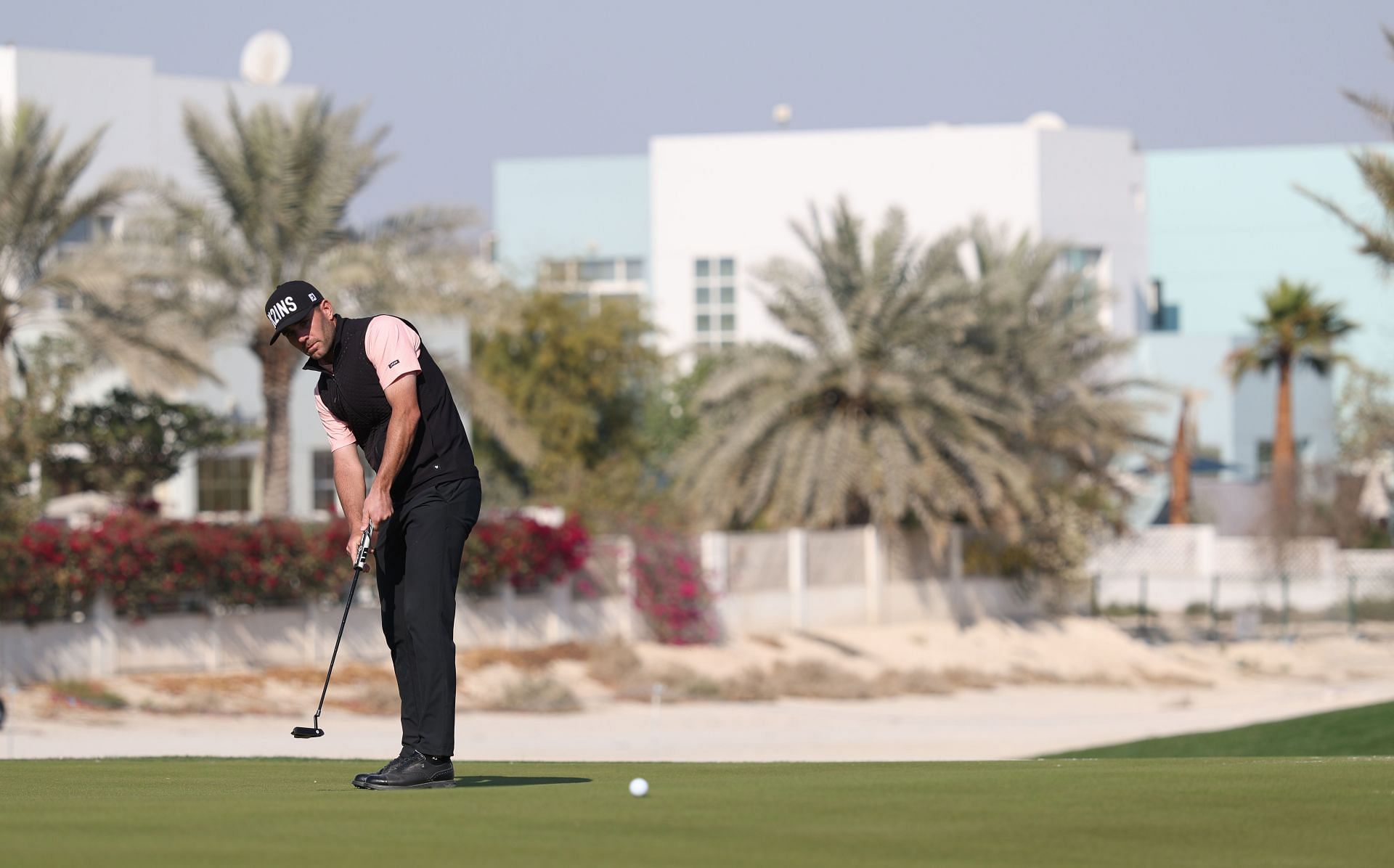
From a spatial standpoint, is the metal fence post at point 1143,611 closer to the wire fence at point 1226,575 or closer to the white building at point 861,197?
the wire fence at point 1226,575

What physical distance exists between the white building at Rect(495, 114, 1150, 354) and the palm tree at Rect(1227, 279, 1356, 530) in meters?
7.13

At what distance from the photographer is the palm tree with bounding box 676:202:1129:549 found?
30.3m

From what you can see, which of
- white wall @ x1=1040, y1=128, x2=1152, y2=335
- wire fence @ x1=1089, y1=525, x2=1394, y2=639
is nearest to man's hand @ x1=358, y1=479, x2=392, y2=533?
wire fence @ x1=1089, y1=525, x2=1394, y2=639

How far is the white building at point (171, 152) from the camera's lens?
121ft

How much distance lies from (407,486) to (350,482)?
0.29 metres

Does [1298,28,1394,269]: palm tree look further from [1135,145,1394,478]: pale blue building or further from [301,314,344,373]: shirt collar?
[1135,145,1394,478]: pale blue building

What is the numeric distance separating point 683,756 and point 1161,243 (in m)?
50.6

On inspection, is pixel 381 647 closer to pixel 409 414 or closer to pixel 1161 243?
pixel 409 414

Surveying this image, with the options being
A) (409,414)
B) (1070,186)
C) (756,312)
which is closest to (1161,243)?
(1070,186)

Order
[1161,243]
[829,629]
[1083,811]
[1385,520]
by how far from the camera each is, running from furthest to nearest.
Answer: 1. [1161,243]
2. [1385,520]
3. [829,629]
4. [1083,811]

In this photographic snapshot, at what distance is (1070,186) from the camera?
183 ft

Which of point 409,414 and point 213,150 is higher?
point 213,150

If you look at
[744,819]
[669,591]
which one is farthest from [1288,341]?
[744,819]

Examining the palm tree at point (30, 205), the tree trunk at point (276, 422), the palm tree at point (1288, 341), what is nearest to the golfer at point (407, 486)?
the palm tree at point (30, 205)
